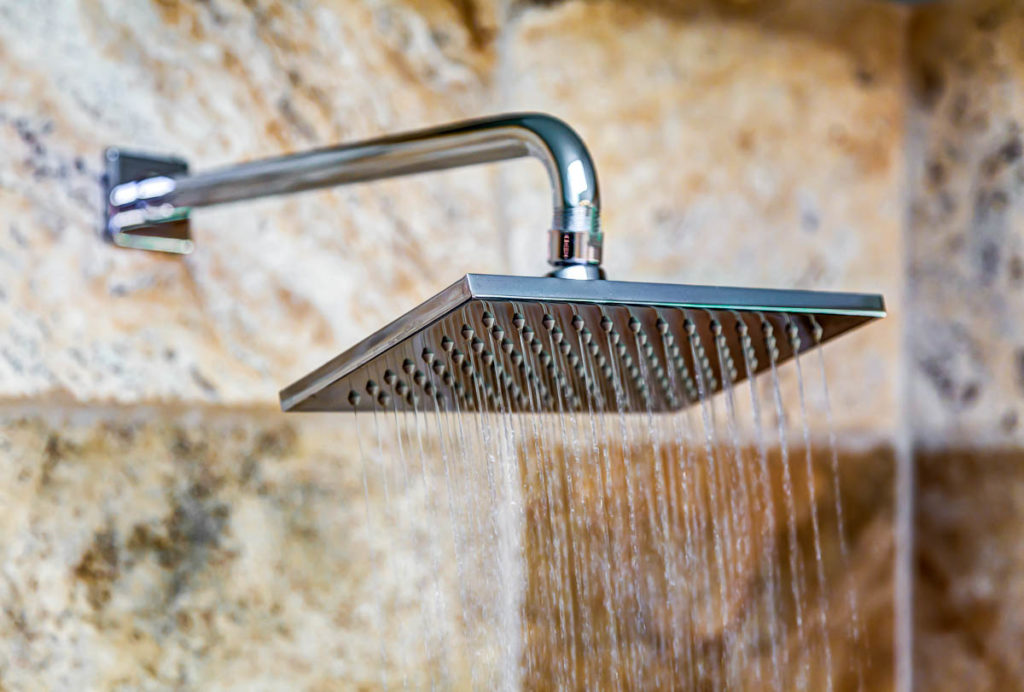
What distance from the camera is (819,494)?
1.19 m

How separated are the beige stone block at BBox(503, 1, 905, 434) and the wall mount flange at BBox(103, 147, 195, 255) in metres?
0.35

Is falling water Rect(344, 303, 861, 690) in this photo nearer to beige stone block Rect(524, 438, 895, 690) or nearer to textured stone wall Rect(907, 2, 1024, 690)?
beige stone block Rect(524, 438, 895, 690)

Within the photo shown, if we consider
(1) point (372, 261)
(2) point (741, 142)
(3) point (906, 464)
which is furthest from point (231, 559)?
(3) point (906, 464)

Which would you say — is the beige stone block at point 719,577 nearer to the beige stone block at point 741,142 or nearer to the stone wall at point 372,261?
the stone wall at point 372,261

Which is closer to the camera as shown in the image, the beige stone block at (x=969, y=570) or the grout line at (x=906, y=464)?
the beige stone block at (x=969, y=570)

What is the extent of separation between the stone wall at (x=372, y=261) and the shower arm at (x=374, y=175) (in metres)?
0.02

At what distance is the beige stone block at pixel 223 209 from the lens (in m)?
0.82

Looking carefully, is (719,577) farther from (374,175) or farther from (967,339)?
(374,175)

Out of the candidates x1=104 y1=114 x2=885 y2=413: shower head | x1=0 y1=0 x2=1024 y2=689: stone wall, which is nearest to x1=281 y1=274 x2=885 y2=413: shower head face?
x1=104 y1=114 x2=885 y2=413: shower head

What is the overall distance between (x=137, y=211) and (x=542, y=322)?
1.35ft

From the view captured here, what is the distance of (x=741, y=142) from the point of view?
1.18 metres

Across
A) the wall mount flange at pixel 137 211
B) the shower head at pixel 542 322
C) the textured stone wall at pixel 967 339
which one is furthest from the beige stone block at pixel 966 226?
the wall mount flange at pixel 137 211

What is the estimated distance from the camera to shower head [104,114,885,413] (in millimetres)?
583

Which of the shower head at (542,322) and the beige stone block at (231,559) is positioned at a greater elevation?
the shower head at (542,322)
